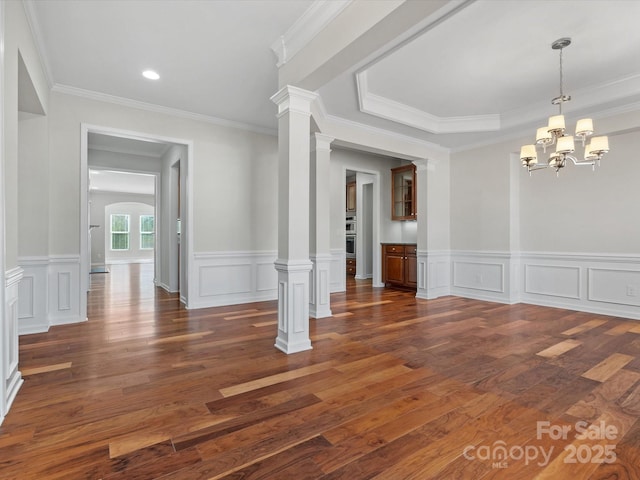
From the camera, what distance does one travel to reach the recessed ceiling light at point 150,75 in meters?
3.50

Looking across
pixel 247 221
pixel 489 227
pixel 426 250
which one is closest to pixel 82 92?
pixel 247 221

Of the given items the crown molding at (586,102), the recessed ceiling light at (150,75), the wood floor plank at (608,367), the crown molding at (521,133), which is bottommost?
the wood floor plank at (608,367)

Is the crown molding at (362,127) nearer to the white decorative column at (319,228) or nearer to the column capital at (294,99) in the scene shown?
the white decorative column at (319,228)

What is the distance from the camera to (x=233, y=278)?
5.05 metres

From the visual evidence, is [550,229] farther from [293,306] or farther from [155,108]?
[155,108]

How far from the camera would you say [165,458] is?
5.05ft

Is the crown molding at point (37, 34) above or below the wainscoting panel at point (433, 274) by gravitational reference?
above

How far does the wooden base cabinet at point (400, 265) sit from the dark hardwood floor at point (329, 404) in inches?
104

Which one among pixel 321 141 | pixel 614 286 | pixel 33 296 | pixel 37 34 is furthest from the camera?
Result: pixel 321 141

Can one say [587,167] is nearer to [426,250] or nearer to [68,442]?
[426,250]

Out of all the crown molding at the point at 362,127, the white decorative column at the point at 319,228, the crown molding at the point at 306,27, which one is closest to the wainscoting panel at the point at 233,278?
the white decorative column at the point at 319,228

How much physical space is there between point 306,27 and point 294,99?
1.87 ft

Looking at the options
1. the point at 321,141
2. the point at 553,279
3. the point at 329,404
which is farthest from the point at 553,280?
the point at 329,404

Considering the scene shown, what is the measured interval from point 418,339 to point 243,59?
10.6 ft
